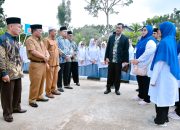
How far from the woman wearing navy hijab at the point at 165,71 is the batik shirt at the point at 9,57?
2.49 metres

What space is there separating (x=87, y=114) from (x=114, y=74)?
2492 mm

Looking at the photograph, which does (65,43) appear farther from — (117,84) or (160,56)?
(160,56)

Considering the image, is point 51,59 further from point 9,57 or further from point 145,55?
point 145,55

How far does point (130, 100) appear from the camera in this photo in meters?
7.13

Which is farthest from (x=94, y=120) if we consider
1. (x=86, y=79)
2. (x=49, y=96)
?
(x=86, y=79)

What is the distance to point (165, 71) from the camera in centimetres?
486

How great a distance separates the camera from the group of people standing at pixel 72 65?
4.89 metres

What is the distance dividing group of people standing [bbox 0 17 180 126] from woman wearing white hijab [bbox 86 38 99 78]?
1.85 metres

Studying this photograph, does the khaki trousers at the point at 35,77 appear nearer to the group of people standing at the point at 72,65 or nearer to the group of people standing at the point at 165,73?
the group of people standing at the point at 72,65

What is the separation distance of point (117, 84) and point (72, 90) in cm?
140

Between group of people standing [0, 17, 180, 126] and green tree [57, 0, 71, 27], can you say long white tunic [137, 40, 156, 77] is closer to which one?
group of people standing [0, 17, 180, 126]

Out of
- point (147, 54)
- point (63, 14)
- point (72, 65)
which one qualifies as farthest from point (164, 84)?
point (63, 14)

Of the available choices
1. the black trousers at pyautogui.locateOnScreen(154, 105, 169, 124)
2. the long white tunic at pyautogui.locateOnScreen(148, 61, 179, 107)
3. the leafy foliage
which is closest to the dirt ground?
the black trousers at pyautogui.locateOnScreen(154, 105, 169, 124)

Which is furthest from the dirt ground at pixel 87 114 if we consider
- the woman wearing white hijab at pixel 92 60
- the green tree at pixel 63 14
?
the green tree at pixel 63 14
